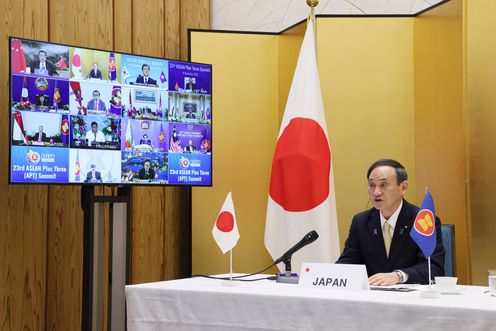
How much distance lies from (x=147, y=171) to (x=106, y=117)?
410mm

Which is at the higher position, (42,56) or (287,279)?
(42,56)

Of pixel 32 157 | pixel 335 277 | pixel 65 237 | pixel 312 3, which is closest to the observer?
pixel 335 277

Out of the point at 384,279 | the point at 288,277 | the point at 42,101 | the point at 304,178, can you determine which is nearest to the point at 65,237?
the point at 42,101

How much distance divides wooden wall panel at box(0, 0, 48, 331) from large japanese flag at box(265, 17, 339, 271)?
4.74ft

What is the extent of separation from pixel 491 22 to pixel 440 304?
2263 millimetres

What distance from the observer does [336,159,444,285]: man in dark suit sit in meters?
3.47

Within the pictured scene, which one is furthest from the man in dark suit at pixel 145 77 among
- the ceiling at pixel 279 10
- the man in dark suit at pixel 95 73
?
the ceiling at pixel 279 10

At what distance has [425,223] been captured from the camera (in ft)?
8.70

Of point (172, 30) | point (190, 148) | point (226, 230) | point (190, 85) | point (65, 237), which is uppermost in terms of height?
point (172, 30)

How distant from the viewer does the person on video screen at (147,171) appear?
4.36m

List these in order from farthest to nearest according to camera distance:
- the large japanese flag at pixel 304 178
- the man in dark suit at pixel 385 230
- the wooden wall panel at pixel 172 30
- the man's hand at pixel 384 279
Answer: the wooden wall panel at pixel 172 30, the large japanese flag at pixel 304 178, the man in dark suit at pixel 385 230, the man's hand at pixel 384 279

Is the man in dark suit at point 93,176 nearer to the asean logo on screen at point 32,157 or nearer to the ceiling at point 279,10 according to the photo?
the asean logo on screen at point 32,157

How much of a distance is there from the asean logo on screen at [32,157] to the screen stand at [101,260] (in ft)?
1.10

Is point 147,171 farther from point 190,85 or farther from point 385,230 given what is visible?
point 385,230
